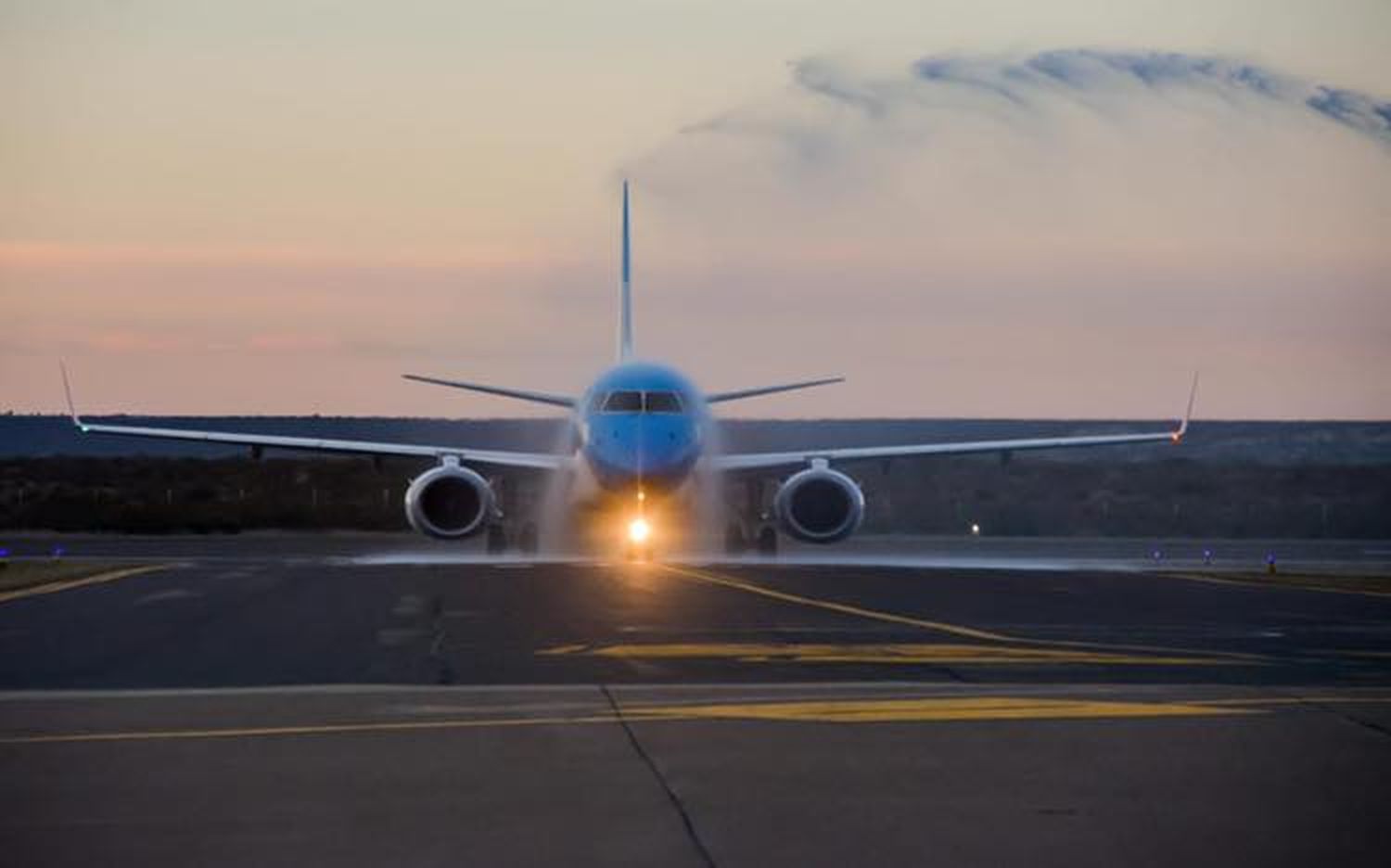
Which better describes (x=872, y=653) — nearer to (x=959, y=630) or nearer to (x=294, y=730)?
(x=959, y=630)

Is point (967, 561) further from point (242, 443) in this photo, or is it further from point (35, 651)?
point (35, 651)

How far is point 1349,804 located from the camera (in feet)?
33.1

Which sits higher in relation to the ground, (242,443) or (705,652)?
(242,443)

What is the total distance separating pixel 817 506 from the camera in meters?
42.8

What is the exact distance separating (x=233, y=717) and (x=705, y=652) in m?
6.17

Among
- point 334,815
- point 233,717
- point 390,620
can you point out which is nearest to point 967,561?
point 390,620

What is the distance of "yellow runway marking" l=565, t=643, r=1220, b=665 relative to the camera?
18.3 metres

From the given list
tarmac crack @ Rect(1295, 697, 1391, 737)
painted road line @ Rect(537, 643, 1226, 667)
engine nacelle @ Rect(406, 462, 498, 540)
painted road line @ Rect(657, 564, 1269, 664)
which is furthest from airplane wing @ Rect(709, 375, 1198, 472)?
tarmac crack @ Rect(1295, 697, 1391, 737)

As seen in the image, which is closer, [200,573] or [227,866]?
[227,866]

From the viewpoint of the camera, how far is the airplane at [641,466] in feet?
132

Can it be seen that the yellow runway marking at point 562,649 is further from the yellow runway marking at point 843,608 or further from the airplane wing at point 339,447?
the airplane wing at point 339,447

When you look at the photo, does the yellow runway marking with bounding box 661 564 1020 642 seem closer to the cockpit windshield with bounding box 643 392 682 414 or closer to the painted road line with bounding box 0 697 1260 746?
the cockpit windshield with bounding box 643 392 682 414

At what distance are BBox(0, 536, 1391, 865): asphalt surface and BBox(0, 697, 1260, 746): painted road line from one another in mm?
55

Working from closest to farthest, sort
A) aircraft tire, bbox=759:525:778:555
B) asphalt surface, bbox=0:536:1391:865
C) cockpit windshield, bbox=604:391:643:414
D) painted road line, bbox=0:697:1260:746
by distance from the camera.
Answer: asphalt surface, bbox=0:536:1391:865 → painted road line, bbox=0:697:1260:746 → cockpit windshield, bbox=604:391:643:414 → aircraft tire, bbox=759:525:778:555
